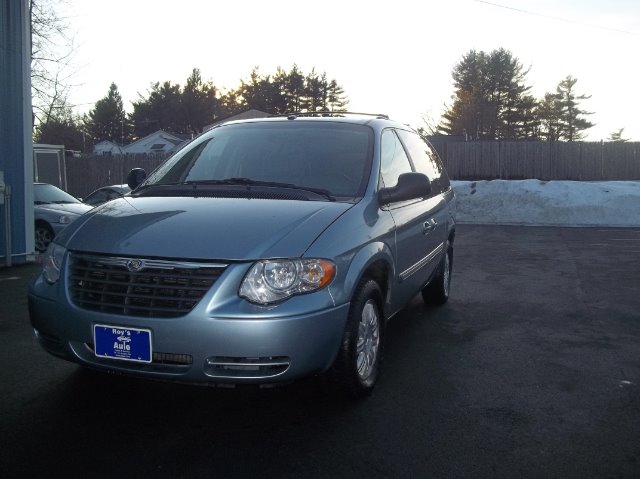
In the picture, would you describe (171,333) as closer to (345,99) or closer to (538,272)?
(538,272)

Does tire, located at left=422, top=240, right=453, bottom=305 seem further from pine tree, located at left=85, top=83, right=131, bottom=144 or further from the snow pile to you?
pine tree, located at left=85, top=83, right=131, bottom=144

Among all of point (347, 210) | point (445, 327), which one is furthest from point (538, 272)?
point (347, 210)

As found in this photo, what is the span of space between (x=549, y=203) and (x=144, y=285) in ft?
58.5

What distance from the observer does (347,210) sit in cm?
394

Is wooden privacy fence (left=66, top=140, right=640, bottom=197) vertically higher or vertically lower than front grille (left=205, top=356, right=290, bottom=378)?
higher

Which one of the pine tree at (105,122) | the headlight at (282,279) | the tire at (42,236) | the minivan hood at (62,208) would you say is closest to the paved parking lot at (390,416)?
the headlight at (282,279)

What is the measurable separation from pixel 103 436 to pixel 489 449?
6.65 feet

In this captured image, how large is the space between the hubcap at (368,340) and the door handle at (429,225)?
135 centimetres

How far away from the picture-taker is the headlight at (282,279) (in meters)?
3.29

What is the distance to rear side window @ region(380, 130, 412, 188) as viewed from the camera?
185 inches

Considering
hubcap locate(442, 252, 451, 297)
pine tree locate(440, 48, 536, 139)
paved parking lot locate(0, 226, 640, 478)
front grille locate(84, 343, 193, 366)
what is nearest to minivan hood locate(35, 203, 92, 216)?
paved parking lot locate(0, 226, 640, 478)

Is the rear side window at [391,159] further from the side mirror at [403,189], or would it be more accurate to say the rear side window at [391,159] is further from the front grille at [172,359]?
the front grille at [172,359]

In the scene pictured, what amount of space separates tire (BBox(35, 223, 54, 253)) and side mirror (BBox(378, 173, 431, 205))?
8.88 metres

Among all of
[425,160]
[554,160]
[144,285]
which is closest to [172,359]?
[144,285]
